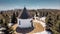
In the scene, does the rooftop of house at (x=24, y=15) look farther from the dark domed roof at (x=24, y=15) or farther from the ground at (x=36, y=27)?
the ground at (x=36, y=27)

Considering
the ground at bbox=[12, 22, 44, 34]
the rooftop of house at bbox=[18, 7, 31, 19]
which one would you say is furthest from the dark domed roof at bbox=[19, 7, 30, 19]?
the ground at bbox=[12, 22, 44, 34]

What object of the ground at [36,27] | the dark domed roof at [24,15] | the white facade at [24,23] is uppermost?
the dark domed roof at [24,15]

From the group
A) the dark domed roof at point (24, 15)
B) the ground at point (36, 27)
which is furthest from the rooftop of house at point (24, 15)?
the ground at point (36, 27)

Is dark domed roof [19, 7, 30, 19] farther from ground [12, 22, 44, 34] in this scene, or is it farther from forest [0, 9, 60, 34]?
ground [12, 22, 44, 34]

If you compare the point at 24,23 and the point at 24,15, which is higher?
the point at 24,15

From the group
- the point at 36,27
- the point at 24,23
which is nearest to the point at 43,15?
the point at 36,27

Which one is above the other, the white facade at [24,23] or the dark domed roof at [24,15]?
the dark domed roof at [24,15]

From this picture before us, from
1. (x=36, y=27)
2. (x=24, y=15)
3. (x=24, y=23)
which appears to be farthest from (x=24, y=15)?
(x=36, y=27)

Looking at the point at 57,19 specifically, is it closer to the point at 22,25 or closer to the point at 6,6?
the point at 22,25

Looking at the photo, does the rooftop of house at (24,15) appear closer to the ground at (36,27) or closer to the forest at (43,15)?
the forest at (43,15)

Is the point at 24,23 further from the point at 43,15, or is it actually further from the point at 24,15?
the point at 43,15

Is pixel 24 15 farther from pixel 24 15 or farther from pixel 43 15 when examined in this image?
pixel 43 15

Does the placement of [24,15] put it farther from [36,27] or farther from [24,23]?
[36,27]
